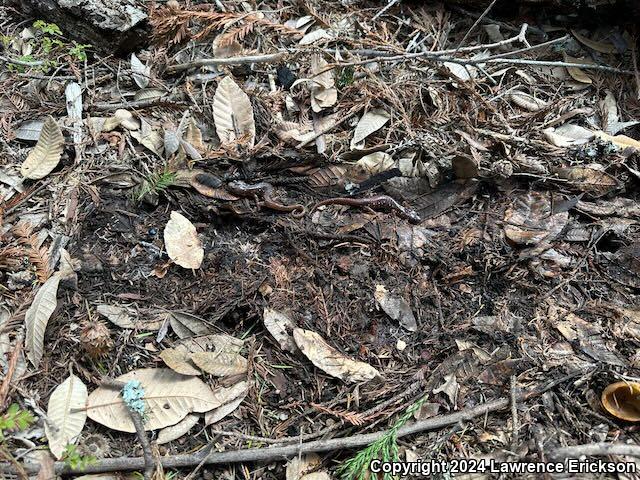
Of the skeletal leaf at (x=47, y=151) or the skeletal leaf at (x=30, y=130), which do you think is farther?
the skeletal leaf at (x=30, y=130)

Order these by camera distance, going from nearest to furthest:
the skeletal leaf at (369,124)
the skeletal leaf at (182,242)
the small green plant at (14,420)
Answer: the small green plant at (14,420) → the skeletal leaf at (182,242) → the skeletal leaf at (369,124)

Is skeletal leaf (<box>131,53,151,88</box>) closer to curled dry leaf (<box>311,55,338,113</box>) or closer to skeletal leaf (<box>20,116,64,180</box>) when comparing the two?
skeletal leaf (<box>20,116,64,180</box>)

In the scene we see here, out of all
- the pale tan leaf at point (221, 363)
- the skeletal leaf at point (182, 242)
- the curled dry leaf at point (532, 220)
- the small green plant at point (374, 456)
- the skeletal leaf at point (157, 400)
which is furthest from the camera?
the curled dry leaf at point (532, 220)

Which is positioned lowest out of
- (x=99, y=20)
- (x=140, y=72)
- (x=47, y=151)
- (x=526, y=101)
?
(x=526, y=101)

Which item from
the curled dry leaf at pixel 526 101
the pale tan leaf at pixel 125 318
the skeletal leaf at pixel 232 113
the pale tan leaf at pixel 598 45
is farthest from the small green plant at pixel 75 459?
the pale tan leaf at pixel 598 45

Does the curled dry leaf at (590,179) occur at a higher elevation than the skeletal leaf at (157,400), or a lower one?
higher

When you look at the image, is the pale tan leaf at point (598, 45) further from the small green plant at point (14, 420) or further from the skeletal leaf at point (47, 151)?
the small green plant at point (14, 420)

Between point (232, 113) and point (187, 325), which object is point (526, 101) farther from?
point (187, 325)

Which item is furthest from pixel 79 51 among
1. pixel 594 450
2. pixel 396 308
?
pixel 594 450
